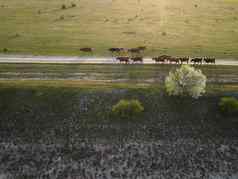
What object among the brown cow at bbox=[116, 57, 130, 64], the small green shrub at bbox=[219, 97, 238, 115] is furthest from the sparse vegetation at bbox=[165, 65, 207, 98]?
the brown cow at bbox=[116, 57, 130, 64]

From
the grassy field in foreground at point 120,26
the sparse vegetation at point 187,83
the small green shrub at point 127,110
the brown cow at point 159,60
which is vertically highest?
the grassy field in foreground at point 120,26

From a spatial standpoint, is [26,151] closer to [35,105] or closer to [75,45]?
[35,105]

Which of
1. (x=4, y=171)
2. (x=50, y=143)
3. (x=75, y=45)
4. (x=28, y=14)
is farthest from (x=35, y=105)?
(x=28, y=14)

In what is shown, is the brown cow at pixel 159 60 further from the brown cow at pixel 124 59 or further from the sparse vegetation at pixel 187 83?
the sparse vegetation at pixel 187 83

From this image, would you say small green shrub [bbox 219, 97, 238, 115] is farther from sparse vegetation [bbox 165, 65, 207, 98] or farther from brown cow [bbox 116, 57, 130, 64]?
brown cow [bbox 116, 57, 130, 64]

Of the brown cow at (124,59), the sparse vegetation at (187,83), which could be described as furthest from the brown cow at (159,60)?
the sparse vegetation at (187,83)

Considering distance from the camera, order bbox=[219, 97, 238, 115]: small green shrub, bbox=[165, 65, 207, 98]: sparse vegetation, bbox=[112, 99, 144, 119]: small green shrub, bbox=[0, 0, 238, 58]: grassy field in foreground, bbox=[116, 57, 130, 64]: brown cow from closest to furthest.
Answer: bbox=[112, 99, 144, 119]: small green shrub
bbox=[219, 97, 238, 115]: small green shrub
bbox=[165, 65, 207, 98]: sparse vegetation
bbox=[116, 57, 130, 64]: brown cow
bbox=[0, 0, 238, 58]: grassy field in foreground

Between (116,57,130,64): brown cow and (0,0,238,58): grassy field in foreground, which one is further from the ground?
(0,0,238,58): grassy field in foreground
